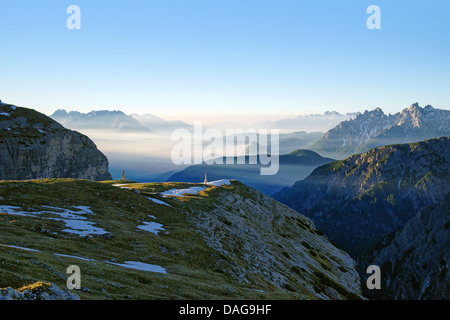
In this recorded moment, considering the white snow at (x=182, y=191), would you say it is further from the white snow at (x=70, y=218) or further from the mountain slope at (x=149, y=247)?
the white snow at (x=70, y=218)

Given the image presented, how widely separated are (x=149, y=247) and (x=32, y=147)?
144 m

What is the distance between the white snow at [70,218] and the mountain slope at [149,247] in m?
0.12

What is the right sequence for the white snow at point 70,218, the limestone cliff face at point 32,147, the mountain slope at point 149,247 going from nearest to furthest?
the mountain slope at point 149,247 < the white snow at point 70,218 < the limestone cliff face at point 32,147

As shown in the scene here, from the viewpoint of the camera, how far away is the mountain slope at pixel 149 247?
29453 mm

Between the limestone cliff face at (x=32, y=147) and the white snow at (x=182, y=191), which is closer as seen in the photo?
the white snow at (x=182, y=191)

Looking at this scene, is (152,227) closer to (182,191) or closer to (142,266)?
(142,266)

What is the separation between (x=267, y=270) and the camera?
190ft

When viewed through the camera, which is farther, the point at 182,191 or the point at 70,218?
the point at 182,191

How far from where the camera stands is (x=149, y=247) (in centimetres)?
4538

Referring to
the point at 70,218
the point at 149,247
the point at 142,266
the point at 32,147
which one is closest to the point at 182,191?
the point at 70,218

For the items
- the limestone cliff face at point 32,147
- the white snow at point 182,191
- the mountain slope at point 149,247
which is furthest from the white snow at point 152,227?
the limestone cliff face at point 32,147

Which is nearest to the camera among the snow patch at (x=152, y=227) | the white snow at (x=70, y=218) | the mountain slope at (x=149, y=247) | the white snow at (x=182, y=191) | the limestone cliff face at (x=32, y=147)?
the mountain slope at (x=149, y=247)

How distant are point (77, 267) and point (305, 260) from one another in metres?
64.0
